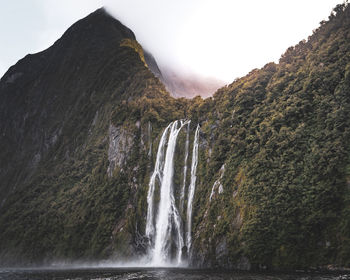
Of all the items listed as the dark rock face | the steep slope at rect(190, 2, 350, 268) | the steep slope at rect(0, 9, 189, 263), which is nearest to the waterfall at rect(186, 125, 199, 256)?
the steep slope at rect(190, 2, 350, 268)

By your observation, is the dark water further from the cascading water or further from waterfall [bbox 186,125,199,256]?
the cascading water

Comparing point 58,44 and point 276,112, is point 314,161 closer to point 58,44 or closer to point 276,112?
point 276,112

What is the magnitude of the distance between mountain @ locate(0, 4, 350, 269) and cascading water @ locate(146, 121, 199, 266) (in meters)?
0.17

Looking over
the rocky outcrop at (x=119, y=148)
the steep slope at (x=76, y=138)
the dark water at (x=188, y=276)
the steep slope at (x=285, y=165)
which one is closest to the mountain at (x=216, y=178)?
the steep slope at (x=285, y=165)

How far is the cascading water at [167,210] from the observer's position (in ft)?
136

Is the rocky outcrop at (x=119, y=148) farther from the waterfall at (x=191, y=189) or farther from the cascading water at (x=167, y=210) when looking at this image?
the waterfall at (x=191, y=189)

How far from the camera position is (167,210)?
147 feet

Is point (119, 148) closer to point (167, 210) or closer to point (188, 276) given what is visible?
point (167, 210)

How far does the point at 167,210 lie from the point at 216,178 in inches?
320

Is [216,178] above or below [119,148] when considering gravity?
below

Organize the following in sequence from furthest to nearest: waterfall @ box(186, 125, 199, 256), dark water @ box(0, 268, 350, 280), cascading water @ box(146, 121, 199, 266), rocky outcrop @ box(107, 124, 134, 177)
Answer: rocky outcrop @ box(107, 124, 134, 177), cascading water @ box(146, 121, 199, 266), waterfall @ box(186, 125, 199, 256), dark water @ box(0, 268, 350, 280)

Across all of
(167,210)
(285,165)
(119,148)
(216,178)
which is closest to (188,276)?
(285,165)

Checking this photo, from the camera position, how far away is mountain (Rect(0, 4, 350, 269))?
97.5 feet

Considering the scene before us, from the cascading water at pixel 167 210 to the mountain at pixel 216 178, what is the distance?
171 millimetres
